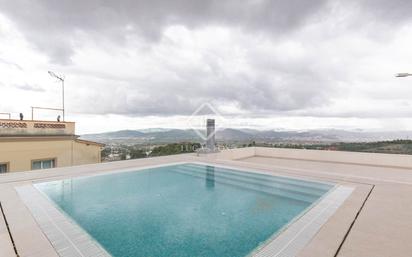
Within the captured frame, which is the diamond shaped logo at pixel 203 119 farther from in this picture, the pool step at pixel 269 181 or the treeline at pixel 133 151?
the pool step at pixel 269 181

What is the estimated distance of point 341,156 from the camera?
8953mm

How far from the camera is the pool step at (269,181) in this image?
479 centimetres

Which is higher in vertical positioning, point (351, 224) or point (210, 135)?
point (210, 135)

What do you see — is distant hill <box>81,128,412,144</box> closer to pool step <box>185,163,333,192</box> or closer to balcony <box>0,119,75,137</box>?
balcony <box>0,119,75,137</box>

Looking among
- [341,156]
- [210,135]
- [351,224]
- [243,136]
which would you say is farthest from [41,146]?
[341,156]

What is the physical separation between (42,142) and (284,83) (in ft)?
35.1

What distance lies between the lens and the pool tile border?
2.24 meters

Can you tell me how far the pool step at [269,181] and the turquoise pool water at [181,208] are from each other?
0.06ft

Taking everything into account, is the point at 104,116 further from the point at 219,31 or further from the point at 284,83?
the point at 284,83

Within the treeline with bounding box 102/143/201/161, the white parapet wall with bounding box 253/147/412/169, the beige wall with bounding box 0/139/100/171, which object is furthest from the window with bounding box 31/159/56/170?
the white parapet wall with bounding box 253/147/412/169

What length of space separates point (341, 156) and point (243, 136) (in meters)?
4.25

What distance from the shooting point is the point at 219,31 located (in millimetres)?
8484

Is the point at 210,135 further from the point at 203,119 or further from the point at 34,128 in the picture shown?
the point at 34,128

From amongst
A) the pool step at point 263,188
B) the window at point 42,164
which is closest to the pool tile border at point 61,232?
the pool step at point 263,188
